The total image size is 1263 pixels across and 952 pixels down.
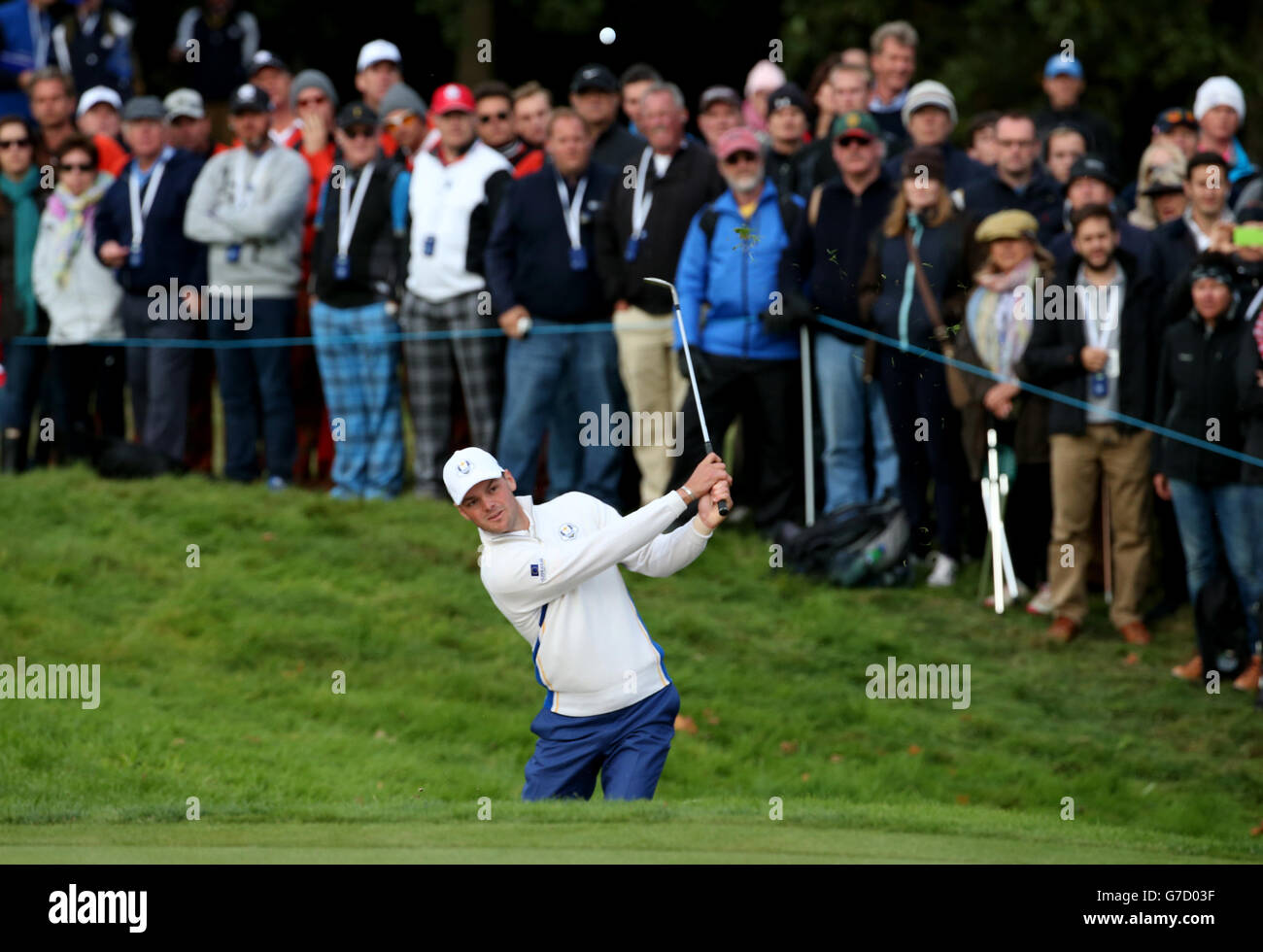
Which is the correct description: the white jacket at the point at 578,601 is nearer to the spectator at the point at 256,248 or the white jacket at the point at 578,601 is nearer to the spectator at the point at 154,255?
the spectator at the point at 256,248

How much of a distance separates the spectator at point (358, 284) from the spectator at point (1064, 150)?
4.98 m

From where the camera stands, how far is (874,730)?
1352 cm

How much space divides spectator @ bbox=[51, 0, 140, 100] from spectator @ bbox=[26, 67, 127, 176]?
234 centimetres

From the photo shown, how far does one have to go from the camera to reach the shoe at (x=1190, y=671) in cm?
1398

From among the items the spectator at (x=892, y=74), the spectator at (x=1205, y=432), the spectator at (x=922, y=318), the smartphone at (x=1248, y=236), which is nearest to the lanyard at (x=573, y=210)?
the spectator at (x=922, y=318)

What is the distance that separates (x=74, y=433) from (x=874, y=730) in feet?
25.1

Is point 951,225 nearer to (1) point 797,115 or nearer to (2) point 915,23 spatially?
(1) point 797,115

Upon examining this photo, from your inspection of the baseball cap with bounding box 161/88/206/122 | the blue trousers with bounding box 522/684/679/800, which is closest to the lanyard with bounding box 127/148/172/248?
the baseball cap with bounding box 161/88/206/122

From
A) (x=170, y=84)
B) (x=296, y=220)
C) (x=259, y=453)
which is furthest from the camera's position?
(x=170, y=84)

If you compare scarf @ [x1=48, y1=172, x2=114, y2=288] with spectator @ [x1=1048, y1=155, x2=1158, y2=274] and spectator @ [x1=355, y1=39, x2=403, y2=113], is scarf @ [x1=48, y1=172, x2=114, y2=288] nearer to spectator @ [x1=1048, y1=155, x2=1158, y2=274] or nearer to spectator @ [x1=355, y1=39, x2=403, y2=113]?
spectator @ [x1=355, y1=39, x2=403, y2=113]

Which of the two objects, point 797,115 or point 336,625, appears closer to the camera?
point 336,625

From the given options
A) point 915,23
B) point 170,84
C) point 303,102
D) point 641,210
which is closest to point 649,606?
point 641,210

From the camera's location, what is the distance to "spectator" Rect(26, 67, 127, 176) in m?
18.2

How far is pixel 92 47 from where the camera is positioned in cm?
2083
